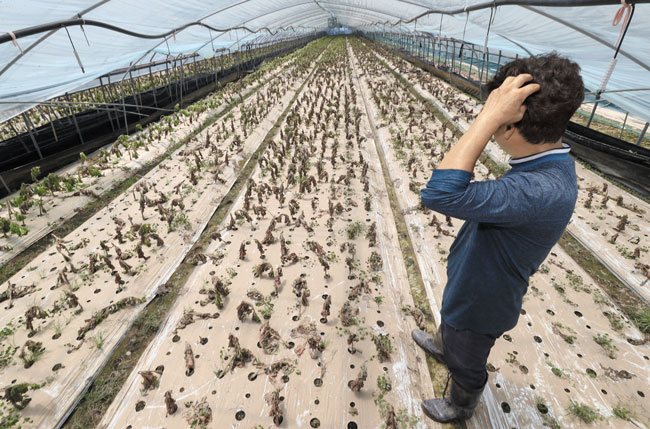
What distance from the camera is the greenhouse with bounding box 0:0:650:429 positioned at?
1.67 meters

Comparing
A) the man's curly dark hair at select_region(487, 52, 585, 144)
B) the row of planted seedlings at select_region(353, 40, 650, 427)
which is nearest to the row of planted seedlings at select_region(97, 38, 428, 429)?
the row of planted seedlings at select_region(353, 40, 650, 427)

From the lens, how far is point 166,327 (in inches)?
136

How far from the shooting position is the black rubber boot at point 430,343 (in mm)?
3021

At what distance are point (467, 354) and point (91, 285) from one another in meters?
4.45

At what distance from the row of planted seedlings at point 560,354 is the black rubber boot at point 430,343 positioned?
490 millimetres

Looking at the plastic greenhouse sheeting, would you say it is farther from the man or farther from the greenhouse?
the man

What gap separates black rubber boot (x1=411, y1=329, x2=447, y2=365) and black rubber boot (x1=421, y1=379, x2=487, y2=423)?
0.48 meters

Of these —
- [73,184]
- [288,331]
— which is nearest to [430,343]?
[288,331]

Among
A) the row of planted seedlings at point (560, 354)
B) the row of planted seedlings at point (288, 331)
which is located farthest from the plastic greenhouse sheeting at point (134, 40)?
the row of planted seedlings at point (288, 331)

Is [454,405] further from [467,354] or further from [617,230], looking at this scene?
[617,230]

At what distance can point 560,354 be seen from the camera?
315 cm

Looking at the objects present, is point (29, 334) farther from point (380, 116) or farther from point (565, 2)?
point (380, 116)

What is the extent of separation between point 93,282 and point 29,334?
2.70ft

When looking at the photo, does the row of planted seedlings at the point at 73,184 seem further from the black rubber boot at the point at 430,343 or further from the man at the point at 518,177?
the man at the point at 518,177
